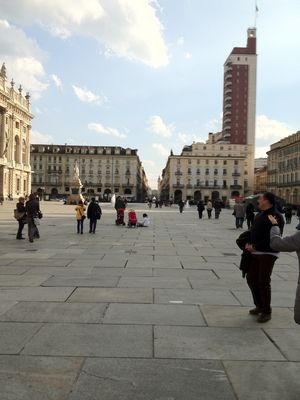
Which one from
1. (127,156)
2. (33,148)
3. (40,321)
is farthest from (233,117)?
(40,321)

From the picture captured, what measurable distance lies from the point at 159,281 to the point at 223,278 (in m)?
1.50

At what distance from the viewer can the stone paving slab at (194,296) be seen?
750 cm

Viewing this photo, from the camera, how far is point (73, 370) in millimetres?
4449

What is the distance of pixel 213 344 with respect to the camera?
210 inches

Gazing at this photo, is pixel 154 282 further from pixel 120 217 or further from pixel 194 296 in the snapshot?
pixel 120 217

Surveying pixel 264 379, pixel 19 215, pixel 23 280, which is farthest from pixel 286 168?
pixel 264 379

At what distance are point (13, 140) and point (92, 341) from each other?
309ft

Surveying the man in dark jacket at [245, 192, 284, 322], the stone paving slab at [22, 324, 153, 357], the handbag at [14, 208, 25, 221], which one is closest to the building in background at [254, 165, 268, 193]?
the handbag at [14, 208, 25, 221]

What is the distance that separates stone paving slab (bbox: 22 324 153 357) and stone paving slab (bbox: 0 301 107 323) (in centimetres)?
34

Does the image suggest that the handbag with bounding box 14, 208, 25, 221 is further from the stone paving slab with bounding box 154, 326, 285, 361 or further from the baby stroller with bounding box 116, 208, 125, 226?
the stone paving slab with bounding box 154, 326, 285, 361

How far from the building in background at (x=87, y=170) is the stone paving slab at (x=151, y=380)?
5447 inches

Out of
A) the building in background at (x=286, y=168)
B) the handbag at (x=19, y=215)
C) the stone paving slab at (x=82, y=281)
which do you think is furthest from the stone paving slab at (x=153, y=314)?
the building in background at (x=286, y=168)

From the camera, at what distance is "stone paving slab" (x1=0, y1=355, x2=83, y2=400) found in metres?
3.92

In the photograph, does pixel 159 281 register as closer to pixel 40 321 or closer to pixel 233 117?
pixel 40 321
